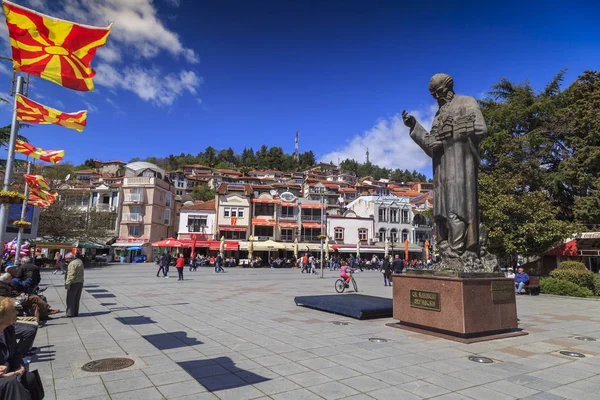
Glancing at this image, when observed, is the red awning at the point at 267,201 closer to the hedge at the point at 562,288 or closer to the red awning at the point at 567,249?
the red awning at the point at 567,249

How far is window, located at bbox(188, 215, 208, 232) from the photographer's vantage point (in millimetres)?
48969

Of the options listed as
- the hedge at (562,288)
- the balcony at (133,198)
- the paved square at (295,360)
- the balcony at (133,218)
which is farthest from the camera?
the balcony at (133,198)

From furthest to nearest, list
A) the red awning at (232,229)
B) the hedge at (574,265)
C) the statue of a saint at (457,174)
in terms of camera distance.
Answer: the red awning at (232,229)
the hedge at (574,265)
the statue of a saint at (457,174)

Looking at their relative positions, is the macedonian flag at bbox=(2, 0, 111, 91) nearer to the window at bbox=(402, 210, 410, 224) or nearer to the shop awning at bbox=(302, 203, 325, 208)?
the shop awning at bbox=(302, 203, 325, 208)

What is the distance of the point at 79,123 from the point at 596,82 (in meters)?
28.9

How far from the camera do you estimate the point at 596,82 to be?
2406 centimetres

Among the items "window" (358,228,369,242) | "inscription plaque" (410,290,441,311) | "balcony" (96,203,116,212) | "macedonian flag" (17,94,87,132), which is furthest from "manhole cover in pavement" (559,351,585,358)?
"balcony" (96,203,116,212)

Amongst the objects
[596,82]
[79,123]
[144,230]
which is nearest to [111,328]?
[79,123]

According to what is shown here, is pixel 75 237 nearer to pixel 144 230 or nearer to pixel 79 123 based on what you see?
pixel 144 230

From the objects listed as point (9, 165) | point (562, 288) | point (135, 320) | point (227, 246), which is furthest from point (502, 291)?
point (227, 246)

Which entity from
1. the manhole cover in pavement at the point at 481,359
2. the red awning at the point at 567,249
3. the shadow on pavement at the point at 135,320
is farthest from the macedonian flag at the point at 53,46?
the red awning at the point at 567,249

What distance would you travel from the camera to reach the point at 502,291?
24.3 feet

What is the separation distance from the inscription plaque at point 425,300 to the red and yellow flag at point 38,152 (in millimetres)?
12613

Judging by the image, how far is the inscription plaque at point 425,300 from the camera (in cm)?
728
